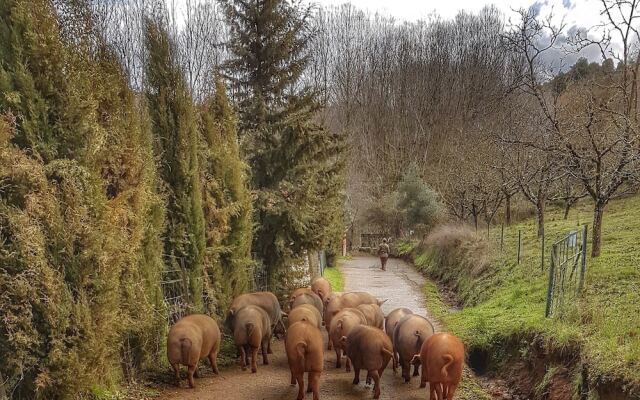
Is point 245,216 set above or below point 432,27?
below

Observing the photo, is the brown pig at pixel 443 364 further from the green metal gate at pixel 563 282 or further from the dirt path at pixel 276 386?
the green metal gate at pixel 563 282

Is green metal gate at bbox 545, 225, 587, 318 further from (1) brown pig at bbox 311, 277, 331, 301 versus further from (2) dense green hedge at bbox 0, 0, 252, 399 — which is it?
(2) dense green hedge at bbox 0, 0, 252, 399

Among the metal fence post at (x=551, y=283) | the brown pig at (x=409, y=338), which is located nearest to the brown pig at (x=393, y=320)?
the brown pig at (x=409, y=338)

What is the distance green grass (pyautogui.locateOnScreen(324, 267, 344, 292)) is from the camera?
1927 cm

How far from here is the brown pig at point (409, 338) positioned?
8.21 meters

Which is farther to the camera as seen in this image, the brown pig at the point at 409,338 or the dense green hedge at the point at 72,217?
the brown pig at the point at 409,338

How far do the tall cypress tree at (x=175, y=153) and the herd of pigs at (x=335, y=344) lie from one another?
4.63 ft

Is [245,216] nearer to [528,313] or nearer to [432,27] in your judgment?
[528,313]

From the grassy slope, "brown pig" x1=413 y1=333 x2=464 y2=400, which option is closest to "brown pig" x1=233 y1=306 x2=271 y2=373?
"brown pig" x1=413 y1=333 x2=464 y2=400

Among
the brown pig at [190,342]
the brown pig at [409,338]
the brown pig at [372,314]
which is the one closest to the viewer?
the brown pig at [190,342]

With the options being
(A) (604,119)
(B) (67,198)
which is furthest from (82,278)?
(A) (604,119)

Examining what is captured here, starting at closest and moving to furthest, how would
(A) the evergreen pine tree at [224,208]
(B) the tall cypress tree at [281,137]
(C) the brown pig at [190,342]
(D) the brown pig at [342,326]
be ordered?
1. (C) the brown pig at [190,342]
2. (D) the brown pig at [342,326]
3. (A) the evergreen pine tree at [224,208]
4. (B) the tall cypress tree at [281,137]

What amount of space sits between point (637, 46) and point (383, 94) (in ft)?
108

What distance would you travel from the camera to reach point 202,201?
10633 mm
